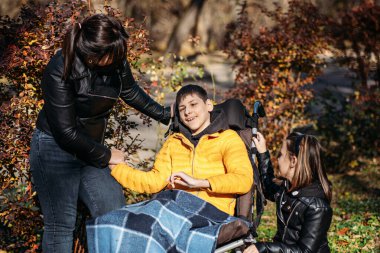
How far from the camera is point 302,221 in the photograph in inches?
163

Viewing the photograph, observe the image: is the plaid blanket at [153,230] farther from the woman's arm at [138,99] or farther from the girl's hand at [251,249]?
the woman's arm at [138,99]

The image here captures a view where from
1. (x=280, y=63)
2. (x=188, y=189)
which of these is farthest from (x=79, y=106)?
(x=280, y=63)

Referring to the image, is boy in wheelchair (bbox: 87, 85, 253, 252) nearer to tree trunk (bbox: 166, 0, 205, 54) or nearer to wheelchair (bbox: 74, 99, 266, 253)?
wheelchair (bbox: 74, 99, 266, 253)

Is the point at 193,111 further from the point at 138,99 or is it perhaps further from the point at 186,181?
the point at 186,181

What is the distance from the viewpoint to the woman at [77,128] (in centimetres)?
385

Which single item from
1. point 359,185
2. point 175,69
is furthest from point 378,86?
point 175,69

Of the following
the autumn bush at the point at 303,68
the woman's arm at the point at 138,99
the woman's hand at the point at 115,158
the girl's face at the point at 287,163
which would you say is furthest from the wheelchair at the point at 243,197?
the autumn bush at the point at 303,68

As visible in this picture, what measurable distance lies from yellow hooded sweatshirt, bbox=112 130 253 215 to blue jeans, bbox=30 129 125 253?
233 mm

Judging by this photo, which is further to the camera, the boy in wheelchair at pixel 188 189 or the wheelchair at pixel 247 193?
→ the wheelchair at pixel 247 193

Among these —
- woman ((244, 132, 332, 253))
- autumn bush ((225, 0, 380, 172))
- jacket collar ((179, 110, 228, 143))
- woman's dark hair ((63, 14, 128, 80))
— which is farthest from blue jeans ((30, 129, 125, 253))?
autumn bush ((225, 0, 380, 172))

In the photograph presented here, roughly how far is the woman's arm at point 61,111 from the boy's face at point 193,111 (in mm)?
832

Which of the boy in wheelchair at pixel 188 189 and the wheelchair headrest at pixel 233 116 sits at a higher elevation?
the wheelchair headrest at pixel 233 116

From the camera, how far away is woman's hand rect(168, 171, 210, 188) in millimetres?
4102

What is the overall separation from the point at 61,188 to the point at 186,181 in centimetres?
81
